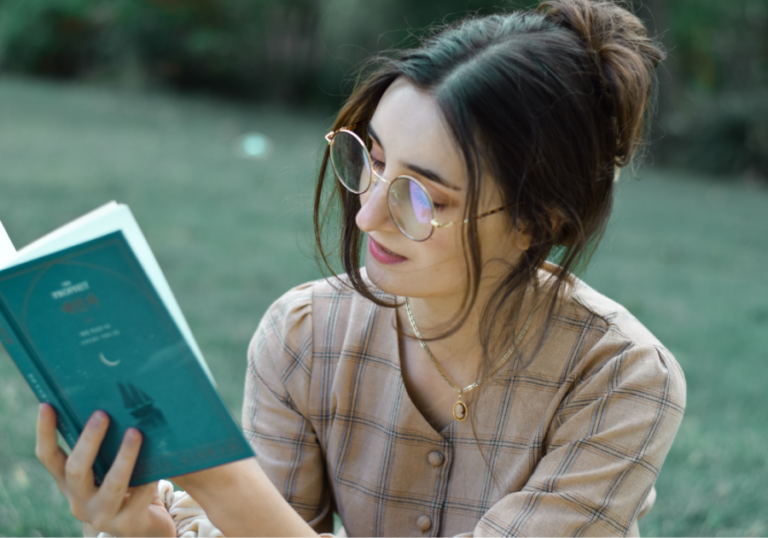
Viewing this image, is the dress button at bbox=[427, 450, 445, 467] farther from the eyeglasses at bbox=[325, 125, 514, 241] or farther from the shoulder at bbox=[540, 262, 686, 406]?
the eyeglasses at bbox=[325, 125, 514, 241]

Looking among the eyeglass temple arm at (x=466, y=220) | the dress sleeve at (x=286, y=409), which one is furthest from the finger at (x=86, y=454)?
the eyeglass temple arm at (x=466, y=220)

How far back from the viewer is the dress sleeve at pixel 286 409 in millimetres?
1582

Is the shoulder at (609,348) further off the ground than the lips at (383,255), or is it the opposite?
the lips at (383,255)

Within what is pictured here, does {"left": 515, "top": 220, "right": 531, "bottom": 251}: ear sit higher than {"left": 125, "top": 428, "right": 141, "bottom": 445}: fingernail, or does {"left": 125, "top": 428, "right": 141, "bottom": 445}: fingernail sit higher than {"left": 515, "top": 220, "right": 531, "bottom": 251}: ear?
{"left": 125, "top": 428, "right": 141, "bottom": 445}: fingernail

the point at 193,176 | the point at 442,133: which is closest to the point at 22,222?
the point at 193,176

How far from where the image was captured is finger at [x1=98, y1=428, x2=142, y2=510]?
3.42ft

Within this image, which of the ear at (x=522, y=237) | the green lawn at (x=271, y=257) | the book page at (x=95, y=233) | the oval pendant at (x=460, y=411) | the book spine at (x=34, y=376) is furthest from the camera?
the green lawn at (x=271, y=257)

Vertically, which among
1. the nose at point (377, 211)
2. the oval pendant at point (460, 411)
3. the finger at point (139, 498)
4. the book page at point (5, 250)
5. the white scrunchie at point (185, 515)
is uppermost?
the book page at point (5, 250)

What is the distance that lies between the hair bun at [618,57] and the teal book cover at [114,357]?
888mm

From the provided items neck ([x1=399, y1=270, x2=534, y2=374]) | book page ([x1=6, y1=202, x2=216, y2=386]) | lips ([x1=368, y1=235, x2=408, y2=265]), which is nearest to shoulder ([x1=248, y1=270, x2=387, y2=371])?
neck ([x1=399, y1=270, x2=534, y2=374])

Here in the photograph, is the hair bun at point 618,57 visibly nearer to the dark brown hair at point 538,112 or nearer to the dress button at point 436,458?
the dark brown hair at point 538,112

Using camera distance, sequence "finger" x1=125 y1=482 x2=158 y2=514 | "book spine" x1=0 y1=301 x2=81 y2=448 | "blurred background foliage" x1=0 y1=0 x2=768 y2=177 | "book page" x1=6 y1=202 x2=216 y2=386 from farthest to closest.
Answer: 1. "blurred background foliage" x1=0 y1=0 x2=768 y2=177
2. "finger" x1=125 y1=482 x2=158 y2=514
3. "book spine" x1=0 y1=301 x2=81 y2=448
4. "book page" x1=6 y1=202 x2=216 y2=386

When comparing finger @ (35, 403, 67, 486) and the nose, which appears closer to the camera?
finger @ (35, 403, 67, 486)

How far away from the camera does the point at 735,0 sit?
1348 cm
